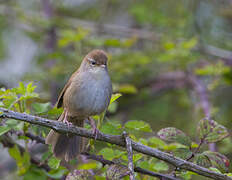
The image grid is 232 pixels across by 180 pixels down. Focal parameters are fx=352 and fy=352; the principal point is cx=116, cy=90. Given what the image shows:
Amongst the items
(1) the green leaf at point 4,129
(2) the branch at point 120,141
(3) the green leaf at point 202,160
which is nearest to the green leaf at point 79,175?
(2) the branch at point 120,141

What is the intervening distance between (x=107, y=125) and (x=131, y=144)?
41 centimetres

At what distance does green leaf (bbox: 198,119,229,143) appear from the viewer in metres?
2.22

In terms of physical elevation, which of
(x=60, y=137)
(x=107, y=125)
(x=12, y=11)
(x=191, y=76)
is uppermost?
(x=12, y=11)

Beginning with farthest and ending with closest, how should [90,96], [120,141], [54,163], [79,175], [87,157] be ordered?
1. [90,96]
2. [87,157]
3. [54,163]
4. [79,175]
5. [120,141]

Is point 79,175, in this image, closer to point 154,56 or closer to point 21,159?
point 21,159

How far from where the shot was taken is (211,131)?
2232 mm

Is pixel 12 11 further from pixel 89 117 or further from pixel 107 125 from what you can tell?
pixel 107 125

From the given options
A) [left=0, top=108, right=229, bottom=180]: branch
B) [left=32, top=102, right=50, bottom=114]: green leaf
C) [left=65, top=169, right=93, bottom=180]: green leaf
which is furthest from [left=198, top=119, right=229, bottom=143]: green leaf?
[left=32, top=102, right=50, bottom=114]: green leaf

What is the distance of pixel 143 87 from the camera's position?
5.30 metres

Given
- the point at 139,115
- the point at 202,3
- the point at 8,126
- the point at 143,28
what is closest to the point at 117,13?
the point at 143,28

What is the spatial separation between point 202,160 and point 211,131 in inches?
7.8

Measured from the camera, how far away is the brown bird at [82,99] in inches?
108

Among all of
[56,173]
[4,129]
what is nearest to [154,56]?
[56,173]

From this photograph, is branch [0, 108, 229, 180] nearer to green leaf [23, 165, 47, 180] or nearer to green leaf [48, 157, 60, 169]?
green leaf [48, 157, 60, 169]
